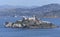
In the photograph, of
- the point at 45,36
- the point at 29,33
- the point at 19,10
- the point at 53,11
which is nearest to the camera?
the point at 45,36

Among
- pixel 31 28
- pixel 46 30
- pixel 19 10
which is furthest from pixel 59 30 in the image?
pixel 19 10

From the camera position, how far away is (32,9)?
70.8 ft

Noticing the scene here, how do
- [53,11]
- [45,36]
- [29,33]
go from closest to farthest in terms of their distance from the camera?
1. [45,36]
2. [29,33]
3. [53,11]

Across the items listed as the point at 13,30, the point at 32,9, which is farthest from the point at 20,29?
the point at 32,9

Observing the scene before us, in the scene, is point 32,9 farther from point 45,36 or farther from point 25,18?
point 45,36

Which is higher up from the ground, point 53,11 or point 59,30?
point 53,11

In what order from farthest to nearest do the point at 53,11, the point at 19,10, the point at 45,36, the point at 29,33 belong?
the point at 53,11, the point at 19,10, the point at 29,33, the point at 45,36

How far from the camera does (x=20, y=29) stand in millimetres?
22344

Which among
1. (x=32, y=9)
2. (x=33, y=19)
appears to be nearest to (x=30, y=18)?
(x=33, y=19)

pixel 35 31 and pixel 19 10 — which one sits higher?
pixel 19 10

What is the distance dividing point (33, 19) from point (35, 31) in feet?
5.57

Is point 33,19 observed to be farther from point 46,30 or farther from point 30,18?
point 46,30

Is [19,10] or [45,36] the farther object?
[19,10]

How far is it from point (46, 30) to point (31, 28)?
1.37 meters
